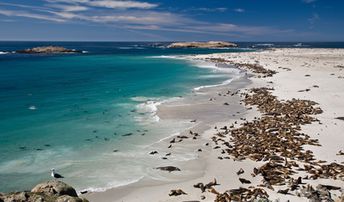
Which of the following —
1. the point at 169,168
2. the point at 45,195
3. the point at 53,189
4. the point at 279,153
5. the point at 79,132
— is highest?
the point at 45,195

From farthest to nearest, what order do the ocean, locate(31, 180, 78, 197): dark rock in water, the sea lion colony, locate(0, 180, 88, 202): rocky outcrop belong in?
the ocean, the sea lion colony, locate(31, 180, 78, 197): dark rock in water, locate(0, 180, 88, 202): rocky outcrop

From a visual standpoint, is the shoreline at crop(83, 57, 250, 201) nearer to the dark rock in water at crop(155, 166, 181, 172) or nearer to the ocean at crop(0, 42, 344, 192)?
the dark rock in water at crop(155, 166, 181, 172)

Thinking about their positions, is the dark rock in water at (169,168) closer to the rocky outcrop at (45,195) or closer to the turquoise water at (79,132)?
the turquoise water at (79,132)

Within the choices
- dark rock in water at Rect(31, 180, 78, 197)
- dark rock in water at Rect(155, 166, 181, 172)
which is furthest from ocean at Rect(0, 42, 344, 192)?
dark rock in water at Rect(31, 180, 78, 197)

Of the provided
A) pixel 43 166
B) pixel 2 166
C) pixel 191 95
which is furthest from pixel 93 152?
pixel 191 95

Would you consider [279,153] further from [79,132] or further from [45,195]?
[79,132]

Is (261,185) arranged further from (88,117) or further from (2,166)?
(88,117)

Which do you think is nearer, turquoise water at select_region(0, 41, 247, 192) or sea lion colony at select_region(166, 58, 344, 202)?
sea lion colony at select_region(166, 58, 344, 202)

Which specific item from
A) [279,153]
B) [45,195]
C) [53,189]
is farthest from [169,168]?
[45,195]

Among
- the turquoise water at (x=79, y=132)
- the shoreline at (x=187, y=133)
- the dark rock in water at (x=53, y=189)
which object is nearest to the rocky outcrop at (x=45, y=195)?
the dark rock in water at (x=53, y=189)
